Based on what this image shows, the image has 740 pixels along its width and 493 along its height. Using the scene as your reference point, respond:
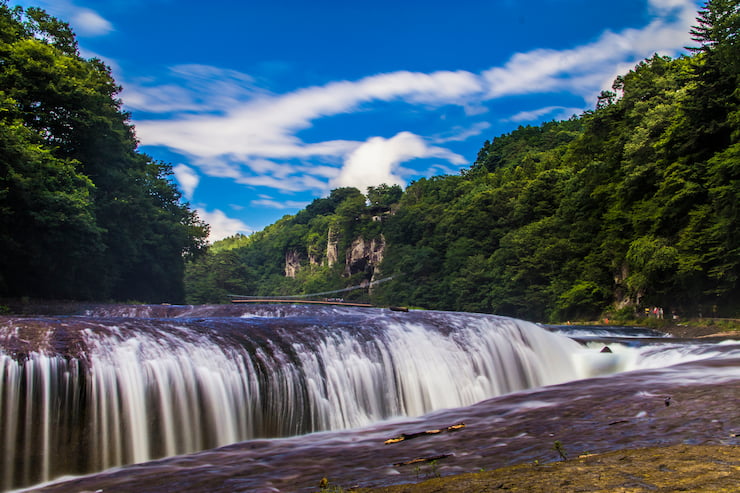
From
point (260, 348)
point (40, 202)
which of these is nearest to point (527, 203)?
point (40, 202)

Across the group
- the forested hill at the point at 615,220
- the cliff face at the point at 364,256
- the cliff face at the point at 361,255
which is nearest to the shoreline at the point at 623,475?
the forested hill at the point at 615,220

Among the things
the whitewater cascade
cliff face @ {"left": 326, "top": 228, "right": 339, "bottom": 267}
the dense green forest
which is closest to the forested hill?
the whitewater cascade

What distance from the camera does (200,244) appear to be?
56938mm

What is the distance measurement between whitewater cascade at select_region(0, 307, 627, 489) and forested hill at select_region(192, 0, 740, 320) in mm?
19134

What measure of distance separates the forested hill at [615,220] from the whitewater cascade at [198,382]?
19.1 m

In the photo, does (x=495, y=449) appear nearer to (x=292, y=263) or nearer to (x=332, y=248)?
(x=332, y=248)

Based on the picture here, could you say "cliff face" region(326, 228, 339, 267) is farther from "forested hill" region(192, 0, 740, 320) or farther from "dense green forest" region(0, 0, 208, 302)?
"dense green forest" region(0, 0, 208, 302)

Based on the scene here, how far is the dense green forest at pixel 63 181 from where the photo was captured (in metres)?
24.5

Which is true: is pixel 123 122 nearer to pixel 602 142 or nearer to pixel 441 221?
pixel 602 142

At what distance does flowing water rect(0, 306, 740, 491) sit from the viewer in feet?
→ 24.9

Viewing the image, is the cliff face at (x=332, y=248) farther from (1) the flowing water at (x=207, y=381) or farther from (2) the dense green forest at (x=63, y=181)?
(1) the flowing water at (x=207, y=381)

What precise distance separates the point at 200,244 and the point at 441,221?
42342 mm

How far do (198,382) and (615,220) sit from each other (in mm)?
38507

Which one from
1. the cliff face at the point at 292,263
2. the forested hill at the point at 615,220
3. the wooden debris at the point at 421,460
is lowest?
the wooden debris at the point at 421,460
